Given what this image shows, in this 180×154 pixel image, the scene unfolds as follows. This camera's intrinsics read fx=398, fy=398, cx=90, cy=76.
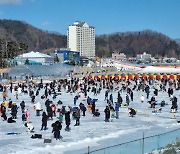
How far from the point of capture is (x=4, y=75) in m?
58.9

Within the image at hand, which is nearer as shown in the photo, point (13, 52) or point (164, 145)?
point (164, 145)

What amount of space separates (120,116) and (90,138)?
7.37 m

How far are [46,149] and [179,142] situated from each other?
15.8 ft

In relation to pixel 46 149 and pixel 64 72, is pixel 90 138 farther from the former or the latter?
pixel 64 72

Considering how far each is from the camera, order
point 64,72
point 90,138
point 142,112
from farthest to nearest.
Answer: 1. point 64,72
2. point 142,112
3. point 90,138

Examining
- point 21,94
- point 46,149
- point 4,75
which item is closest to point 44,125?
point 46,149

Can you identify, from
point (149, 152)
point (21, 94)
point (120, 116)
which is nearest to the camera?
point (149, 152)

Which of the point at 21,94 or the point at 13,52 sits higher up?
the point at 13,52

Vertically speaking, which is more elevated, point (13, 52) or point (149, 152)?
point (13, 52)

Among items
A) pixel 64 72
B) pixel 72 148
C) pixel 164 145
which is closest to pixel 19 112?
pixel 72 148

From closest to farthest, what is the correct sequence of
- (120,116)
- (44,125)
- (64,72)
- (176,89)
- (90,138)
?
(90,138)
(44,125)
(120,116)
(176,89)
(64,72)

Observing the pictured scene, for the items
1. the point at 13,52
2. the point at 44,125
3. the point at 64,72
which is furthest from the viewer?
the point at 13,52

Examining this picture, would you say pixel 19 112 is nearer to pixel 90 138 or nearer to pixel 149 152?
pixel 90 138

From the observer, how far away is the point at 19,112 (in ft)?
83.7
